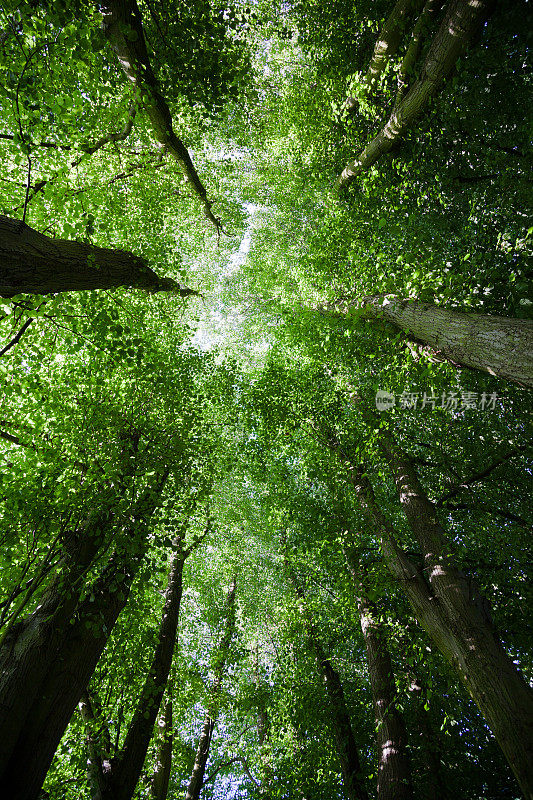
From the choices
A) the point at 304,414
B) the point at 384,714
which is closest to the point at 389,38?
the point at 304,414

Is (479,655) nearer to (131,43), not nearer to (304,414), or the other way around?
(304,414)

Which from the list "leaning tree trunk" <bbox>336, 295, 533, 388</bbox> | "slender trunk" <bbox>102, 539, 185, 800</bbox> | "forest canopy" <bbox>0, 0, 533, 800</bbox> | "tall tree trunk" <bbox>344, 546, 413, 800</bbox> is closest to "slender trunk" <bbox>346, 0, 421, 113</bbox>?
"forest canopy" <bbox>0, 0, 533, 800</bbox>

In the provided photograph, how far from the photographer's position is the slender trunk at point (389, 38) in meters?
6.79

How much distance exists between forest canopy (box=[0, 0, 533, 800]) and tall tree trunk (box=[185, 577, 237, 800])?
0.07m

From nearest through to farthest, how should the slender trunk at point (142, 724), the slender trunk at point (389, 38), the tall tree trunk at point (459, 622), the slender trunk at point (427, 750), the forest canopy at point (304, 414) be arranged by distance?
1. the tall tree trunk at point (459, 622)
2. the forest canopy at point (304, 414)
3. the slender trunk at point (142, 724)
4. the slender trunk at point (427, 750)
5. the slender trunk at point (389, 38)

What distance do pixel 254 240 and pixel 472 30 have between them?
1068cm

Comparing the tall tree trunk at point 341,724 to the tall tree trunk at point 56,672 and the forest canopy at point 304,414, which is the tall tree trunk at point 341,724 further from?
the tall tree trunk at point 56,672

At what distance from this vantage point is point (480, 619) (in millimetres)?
4637

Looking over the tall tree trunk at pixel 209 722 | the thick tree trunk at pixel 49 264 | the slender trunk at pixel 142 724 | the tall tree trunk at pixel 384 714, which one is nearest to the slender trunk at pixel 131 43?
the thick tree trunk at pixel 49 264

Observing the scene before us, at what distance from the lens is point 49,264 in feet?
13.4

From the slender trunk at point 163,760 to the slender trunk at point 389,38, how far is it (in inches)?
533

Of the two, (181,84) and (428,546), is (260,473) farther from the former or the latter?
(181,84)

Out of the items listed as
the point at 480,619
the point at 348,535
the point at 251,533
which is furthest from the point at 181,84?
the point at 251,533

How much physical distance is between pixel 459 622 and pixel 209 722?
26.9 ft
